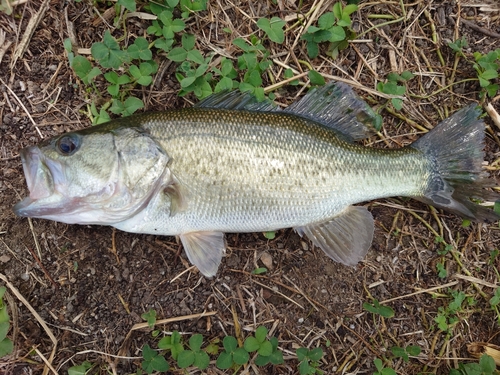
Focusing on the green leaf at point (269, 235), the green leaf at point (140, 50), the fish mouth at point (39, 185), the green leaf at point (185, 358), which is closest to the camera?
the fish mouth at point (39, 185)

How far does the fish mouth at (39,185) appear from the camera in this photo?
2.11m

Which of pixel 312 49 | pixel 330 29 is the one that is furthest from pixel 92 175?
pixel 330 29

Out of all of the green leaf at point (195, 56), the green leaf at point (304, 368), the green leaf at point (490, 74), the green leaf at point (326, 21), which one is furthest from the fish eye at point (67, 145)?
the green leaf at point (490, 74)

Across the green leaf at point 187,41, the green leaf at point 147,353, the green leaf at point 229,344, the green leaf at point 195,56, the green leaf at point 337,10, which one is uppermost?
the green leaf at point 337,10

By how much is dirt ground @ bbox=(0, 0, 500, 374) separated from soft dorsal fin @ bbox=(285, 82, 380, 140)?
257mm

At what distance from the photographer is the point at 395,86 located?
2.71 metres

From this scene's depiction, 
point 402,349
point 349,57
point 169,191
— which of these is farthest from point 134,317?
point 349,57

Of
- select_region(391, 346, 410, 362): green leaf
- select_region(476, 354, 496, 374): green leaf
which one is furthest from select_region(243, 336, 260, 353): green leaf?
select_region(476, 354, 496, 374): green leaf

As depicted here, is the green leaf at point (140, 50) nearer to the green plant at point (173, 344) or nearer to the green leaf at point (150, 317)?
the green leaf at point (150, 317)

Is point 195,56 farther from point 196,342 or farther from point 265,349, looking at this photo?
point 265,349

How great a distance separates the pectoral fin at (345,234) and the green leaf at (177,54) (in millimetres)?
1390

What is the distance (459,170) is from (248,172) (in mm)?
1447

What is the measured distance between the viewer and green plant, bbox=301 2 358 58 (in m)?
2.64

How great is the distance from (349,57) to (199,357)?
2.36 m
